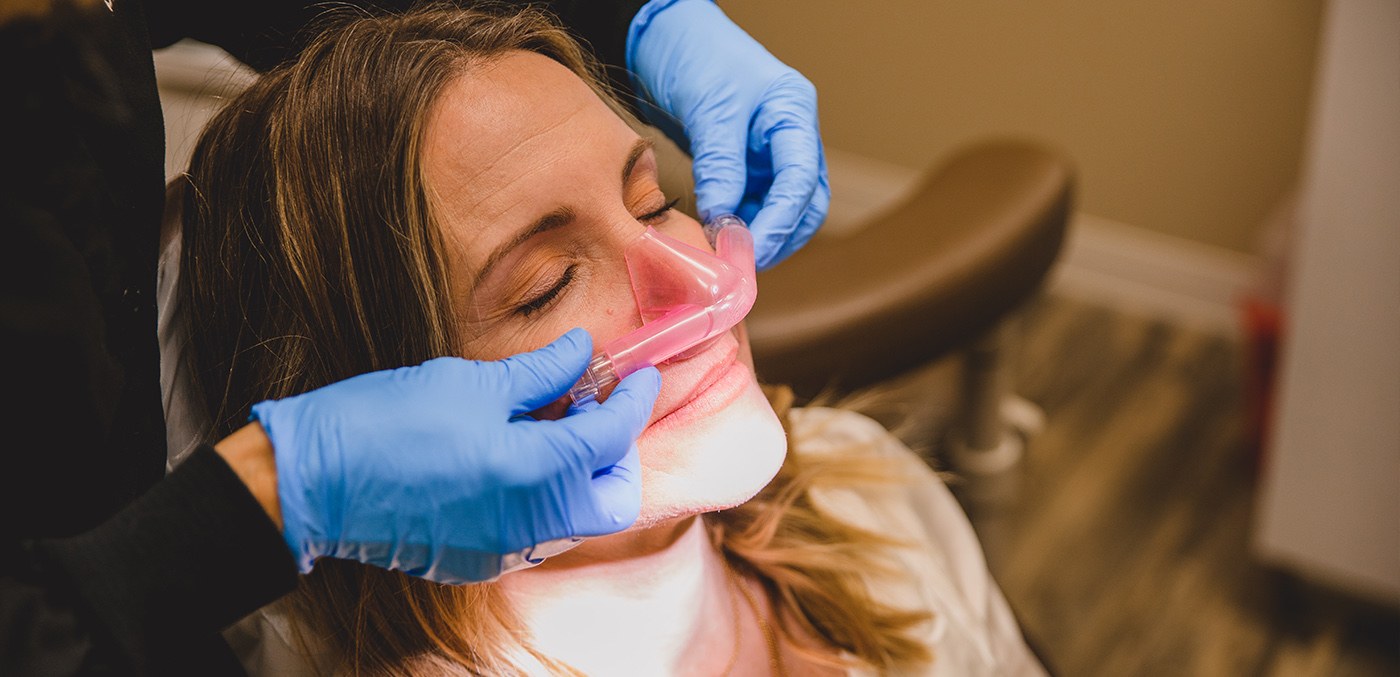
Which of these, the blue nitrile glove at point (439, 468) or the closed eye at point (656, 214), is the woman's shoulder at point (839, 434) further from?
the blue nitrile glove at point (439, 468)

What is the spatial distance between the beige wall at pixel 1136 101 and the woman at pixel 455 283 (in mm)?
507

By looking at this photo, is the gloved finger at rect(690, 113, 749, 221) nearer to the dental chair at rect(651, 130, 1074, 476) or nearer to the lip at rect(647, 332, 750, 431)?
the lip at rect(647, 332, 750, 431)

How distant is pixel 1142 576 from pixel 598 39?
4.65 feet

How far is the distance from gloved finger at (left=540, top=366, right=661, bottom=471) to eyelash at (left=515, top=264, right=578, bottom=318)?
91 millimetres

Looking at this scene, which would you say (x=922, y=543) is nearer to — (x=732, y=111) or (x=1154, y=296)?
(x=732, y=111)

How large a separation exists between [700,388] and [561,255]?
5.6 inches

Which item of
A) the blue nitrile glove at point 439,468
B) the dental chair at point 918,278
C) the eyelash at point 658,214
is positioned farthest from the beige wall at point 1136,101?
the blue nitrile glove at point 439,468

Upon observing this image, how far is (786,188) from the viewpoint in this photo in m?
1.03

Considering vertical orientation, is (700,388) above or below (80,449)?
below

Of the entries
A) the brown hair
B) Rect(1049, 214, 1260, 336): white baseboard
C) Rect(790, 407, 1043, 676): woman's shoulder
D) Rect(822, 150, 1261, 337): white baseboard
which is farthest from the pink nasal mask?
Rect(1049, 214, 1260, 336): white baseboard

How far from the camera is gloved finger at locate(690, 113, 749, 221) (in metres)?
1.02

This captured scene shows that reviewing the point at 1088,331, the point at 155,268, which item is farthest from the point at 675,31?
the point at 1088,331

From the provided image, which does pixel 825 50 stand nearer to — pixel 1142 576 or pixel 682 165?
pixel 682 165

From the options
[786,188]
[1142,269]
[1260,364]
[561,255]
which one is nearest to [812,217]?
[786,188]
